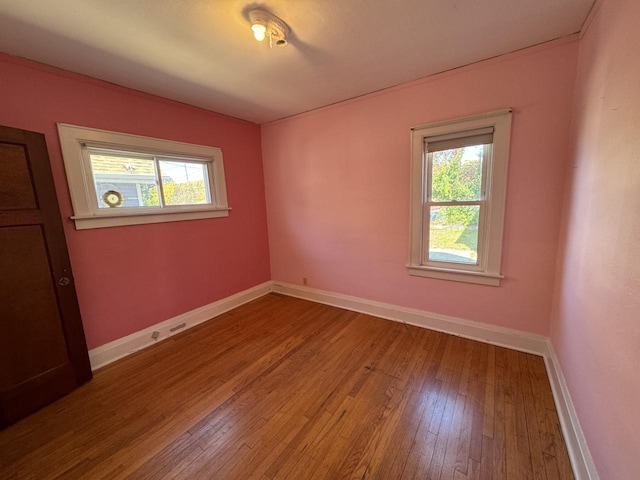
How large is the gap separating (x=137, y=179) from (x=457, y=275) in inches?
131

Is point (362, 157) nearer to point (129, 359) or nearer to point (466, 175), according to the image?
point (466, 175)

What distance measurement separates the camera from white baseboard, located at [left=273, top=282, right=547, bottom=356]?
7.14 ft

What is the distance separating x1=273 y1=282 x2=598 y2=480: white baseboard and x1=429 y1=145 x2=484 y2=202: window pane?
1244mm

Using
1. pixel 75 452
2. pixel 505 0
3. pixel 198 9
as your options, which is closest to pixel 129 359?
pixel 75 452

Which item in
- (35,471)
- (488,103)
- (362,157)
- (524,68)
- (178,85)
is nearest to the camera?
(35,471)

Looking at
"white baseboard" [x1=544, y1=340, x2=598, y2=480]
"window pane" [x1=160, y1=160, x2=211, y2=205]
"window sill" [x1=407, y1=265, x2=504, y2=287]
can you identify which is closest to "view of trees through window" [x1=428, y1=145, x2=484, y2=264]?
"window sill" [x1=407, y1=265, x2=504, y2=287]

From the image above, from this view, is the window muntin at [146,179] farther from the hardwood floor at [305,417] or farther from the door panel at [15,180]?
the hardwood floor at [305,417]

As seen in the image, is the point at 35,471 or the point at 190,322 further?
the point at 190,322

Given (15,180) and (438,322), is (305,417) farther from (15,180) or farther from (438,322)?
(15,180)

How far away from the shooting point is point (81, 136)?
2.02 meters

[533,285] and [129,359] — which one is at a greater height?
[533,285]

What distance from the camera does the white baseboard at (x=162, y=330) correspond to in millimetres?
2211

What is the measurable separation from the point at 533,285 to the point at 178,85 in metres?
3.64

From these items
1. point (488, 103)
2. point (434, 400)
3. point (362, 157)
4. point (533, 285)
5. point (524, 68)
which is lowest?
point (434, 400)
